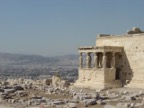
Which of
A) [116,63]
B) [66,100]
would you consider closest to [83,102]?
[66,100]

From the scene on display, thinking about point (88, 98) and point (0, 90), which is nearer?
point (88, 98)

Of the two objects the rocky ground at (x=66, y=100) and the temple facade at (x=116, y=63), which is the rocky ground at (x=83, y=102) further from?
the temple facade at (x=116, y=63)

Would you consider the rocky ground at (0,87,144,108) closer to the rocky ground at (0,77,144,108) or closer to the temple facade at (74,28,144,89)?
the rocky ground at (0,77,144,108)

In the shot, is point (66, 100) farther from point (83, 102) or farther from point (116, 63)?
point (116, 63)

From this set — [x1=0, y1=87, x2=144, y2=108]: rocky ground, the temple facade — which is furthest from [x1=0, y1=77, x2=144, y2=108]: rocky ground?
the temple facade

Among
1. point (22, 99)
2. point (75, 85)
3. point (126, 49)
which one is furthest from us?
point (75, 85)

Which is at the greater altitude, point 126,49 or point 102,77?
point 126,49

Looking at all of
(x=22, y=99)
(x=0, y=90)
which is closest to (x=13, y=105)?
(x=22, y=99)

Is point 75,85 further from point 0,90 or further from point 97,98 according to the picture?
point 97,98

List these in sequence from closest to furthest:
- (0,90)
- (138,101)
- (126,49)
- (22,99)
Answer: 1. (138,101)
2. (22,99)
3. (0,90)
4. (126,49)
